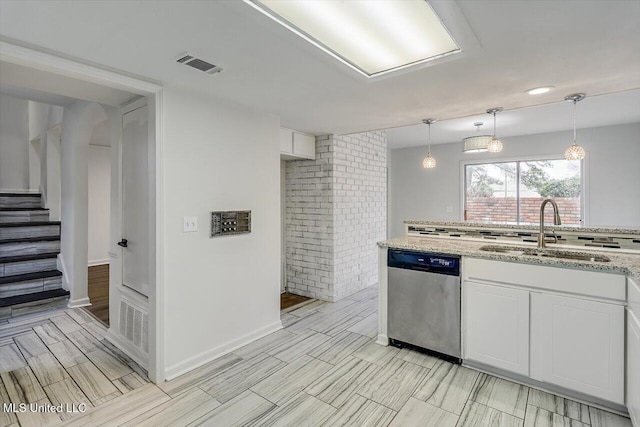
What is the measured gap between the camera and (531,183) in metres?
5.79

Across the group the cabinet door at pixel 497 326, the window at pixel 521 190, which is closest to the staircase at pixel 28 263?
the cabinet door at pixel 497 326

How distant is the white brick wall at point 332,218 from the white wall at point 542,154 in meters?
2.37

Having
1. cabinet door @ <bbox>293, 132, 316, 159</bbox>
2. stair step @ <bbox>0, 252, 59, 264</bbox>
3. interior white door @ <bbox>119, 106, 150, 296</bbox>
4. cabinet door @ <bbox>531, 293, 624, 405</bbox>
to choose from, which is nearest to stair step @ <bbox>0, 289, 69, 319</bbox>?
stair step @ <bbox>0, 252, 59, 264</bbox>

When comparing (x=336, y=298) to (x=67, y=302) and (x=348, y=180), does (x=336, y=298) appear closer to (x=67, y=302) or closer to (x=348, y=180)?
(x=348, y=180)

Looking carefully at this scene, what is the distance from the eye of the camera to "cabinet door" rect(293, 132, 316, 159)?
3.98 m

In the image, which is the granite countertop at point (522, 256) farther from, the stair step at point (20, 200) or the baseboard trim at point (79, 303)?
the stair step at point (20, 200)

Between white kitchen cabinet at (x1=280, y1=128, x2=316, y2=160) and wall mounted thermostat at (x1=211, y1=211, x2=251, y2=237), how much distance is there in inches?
47.5

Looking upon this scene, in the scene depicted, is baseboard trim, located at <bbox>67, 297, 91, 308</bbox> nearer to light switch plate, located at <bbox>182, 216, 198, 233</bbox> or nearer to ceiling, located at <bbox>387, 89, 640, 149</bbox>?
light switch plate, located at <bbox>182, 216, 198, 233</bbox>

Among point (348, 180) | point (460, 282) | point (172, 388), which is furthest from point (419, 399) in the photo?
point (348, 180)

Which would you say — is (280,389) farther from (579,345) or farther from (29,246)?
(29,246)

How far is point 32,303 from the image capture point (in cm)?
366

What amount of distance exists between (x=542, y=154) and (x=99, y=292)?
741 cm

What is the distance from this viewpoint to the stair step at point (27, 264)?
3.87m

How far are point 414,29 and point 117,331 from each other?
133 inches
